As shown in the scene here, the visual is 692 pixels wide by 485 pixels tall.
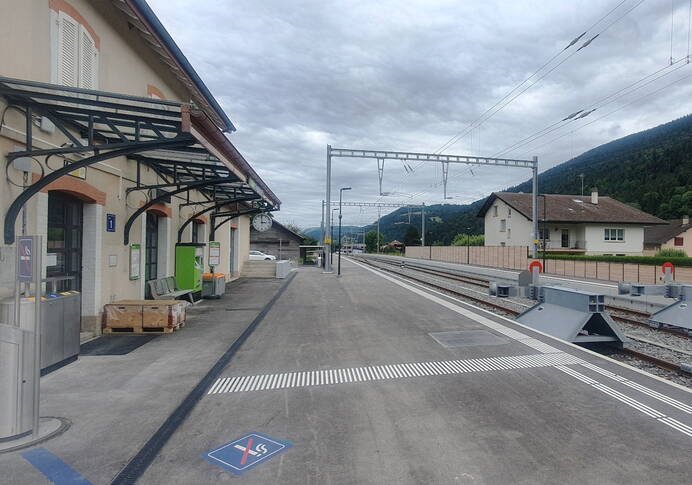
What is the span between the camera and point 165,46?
424 inches

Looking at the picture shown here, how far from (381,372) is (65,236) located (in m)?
6.85

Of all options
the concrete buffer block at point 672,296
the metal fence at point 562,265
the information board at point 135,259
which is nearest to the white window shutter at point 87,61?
the information board at point 135,259

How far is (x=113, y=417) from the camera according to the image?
15.8 ft

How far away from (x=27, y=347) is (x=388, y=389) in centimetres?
413

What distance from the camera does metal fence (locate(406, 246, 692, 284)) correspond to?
2345 centimetres

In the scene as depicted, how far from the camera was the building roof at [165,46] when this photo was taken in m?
9.00

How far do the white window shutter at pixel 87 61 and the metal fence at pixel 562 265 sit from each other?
84.6 feet

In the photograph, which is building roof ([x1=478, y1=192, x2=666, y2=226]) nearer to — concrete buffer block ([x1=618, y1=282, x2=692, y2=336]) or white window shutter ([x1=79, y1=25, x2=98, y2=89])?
concrete buffer block ([x1=618, y1=282, x2=692, y2=336])

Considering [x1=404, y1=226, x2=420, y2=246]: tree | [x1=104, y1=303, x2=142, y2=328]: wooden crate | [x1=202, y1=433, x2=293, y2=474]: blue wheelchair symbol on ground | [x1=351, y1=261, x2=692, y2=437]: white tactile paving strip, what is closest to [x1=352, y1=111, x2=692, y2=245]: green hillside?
[x1=404, y1=226, x2=420, y2=246]: tree

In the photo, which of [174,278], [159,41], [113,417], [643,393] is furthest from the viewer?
[174,278]

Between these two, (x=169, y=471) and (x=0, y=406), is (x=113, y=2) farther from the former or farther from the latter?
(x=169, y=471)

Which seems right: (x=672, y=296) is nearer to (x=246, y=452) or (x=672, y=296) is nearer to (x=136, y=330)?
(x=246, y=452)

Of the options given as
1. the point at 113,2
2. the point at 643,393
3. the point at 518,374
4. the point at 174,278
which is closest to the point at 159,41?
the point at 113,2

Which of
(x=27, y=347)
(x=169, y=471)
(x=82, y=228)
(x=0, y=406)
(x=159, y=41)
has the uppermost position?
(x=159, y=41)
